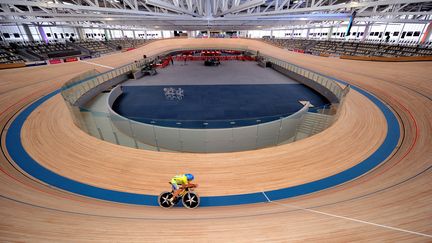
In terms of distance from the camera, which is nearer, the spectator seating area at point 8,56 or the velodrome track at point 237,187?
the velodrome track at point 237,187

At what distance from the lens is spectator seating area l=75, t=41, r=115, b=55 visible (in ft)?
114

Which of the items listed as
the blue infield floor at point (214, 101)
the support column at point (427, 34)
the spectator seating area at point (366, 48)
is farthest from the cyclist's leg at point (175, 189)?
the support column at point (427, 34)

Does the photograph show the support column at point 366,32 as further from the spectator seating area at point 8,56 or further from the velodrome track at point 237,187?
the spectator seating area at point 8,56

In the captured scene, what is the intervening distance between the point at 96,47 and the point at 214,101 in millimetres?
37510

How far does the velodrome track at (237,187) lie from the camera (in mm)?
2924

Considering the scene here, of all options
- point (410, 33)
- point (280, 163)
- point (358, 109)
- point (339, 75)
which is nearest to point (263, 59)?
point (339, 75)

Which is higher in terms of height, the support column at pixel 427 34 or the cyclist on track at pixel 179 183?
the support column at pixel 427 34

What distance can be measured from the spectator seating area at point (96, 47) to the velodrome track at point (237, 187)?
32783mm

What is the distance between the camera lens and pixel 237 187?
4.51 meters

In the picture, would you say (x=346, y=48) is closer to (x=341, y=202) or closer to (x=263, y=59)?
(x=263, y=59)

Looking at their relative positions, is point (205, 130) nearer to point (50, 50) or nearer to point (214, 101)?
point (214, 101)

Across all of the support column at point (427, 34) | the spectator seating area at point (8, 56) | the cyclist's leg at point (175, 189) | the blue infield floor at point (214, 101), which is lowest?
the blue infield floor at point (214, 101)

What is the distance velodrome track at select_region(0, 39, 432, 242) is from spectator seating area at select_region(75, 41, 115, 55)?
32.8m

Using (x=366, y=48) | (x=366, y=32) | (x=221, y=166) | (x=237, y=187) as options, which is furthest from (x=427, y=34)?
(x=237, y=187)
